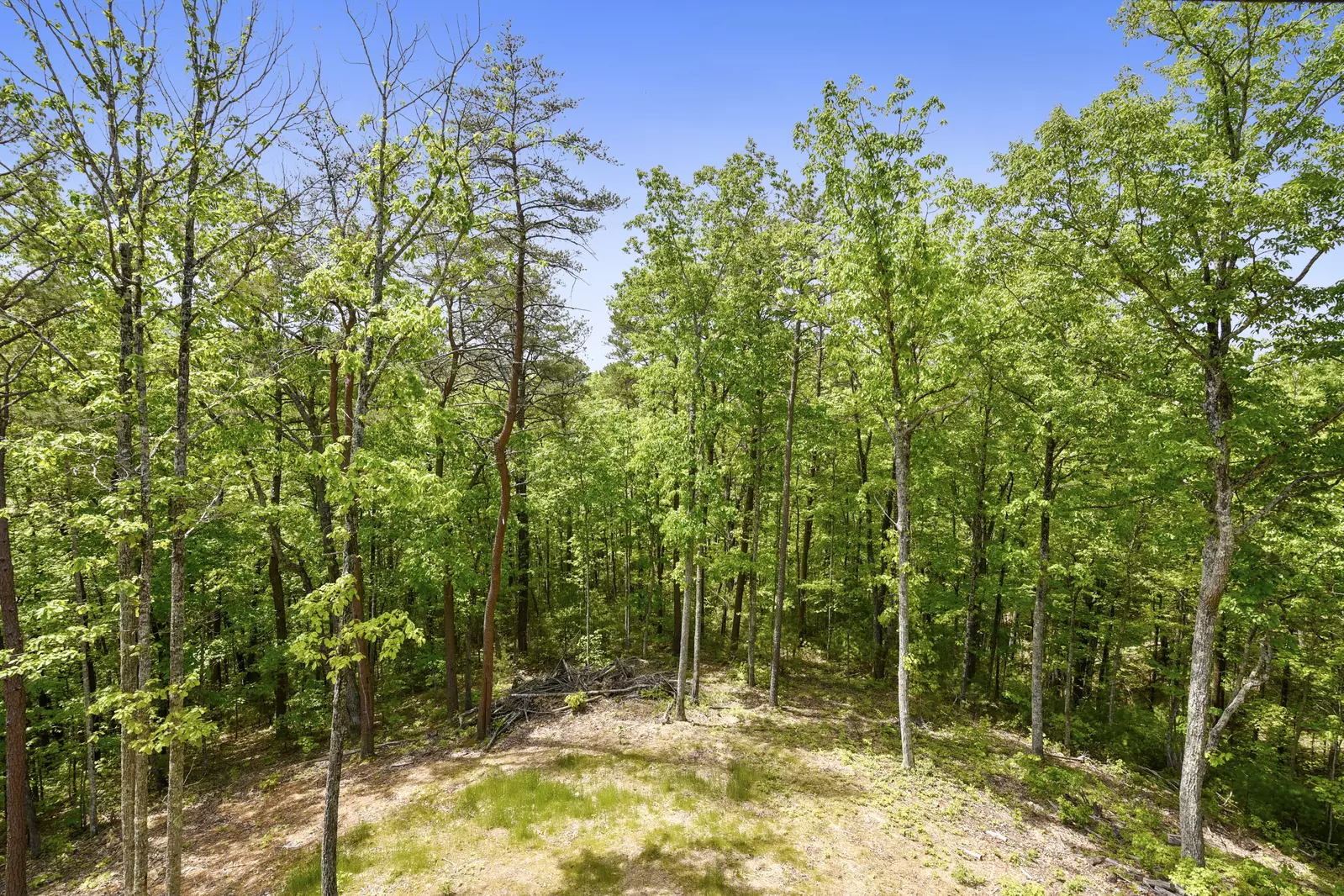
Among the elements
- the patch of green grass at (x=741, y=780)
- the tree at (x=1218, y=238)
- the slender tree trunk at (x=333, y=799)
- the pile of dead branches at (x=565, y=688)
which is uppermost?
the tree at (x=1218, y=238)

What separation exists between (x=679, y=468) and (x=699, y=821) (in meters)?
7.20

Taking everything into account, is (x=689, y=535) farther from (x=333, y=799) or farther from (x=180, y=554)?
(x=180, y=554)

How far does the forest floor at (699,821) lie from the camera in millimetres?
9500

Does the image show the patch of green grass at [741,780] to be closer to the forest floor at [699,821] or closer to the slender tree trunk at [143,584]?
the forest floor at [699,821]

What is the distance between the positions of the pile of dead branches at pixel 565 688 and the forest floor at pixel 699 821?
0.67 metres

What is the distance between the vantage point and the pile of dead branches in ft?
53.1

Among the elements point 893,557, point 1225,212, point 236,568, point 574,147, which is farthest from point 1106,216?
point 236,568

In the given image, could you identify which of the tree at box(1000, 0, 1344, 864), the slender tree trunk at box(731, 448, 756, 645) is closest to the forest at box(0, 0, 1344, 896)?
the tree at box(1000, 0, 1344, 864)

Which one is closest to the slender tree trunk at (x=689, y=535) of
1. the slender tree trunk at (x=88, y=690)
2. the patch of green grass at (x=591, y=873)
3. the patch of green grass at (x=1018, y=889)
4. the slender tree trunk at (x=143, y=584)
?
the patch of green grass at (x=591, y=873)

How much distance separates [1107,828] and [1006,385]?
9.34 meters

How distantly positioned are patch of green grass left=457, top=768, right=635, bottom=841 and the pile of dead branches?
2.74 meters

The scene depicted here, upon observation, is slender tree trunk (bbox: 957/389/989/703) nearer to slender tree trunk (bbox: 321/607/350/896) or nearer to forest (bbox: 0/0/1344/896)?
forest (bbox: 0/0/1344/896)

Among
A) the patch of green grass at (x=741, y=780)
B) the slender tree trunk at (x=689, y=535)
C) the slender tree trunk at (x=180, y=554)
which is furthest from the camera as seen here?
the slender tree trunk at (x=689, y=535)

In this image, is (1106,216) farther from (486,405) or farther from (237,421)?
(237,421)
